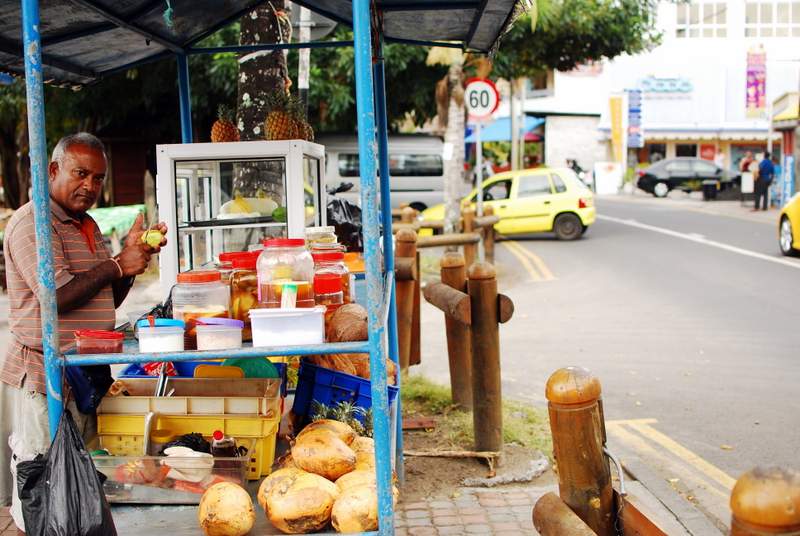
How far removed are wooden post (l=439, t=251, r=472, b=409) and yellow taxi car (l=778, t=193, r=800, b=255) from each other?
34.9ft

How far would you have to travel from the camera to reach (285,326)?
2.77m

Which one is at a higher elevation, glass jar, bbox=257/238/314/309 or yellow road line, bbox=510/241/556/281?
glass jar, bbox=257/238/314/309

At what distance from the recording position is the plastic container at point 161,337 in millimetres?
2779

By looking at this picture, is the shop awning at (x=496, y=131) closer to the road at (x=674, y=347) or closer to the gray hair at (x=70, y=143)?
the road at (x=674, y=347)

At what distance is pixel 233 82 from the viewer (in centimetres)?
1554

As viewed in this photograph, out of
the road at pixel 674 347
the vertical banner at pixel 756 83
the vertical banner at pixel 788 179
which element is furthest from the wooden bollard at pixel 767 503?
the vertical banner at pixel 756 83

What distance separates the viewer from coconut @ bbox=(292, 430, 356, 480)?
302cm

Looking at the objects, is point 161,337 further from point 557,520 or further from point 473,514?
point 473,514

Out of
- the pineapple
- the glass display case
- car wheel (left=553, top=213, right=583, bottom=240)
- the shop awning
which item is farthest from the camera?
the shop awning

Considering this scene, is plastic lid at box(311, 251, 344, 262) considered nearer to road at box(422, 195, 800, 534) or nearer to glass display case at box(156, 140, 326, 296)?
glass display case at box(156, 140, 326, 296)

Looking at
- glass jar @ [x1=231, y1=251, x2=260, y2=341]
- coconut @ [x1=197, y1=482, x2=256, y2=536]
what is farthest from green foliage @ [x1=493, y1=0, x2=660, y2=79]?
coconut @ [x1=197, y1=482, x2=256, y2=536]

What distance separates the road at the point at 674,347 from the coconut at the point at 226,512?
9.09 ft

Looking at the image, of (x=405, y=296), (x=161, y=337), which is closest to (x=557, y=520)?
(x=161, y=337)

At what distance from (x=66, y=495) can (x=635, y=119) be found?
46038mm
